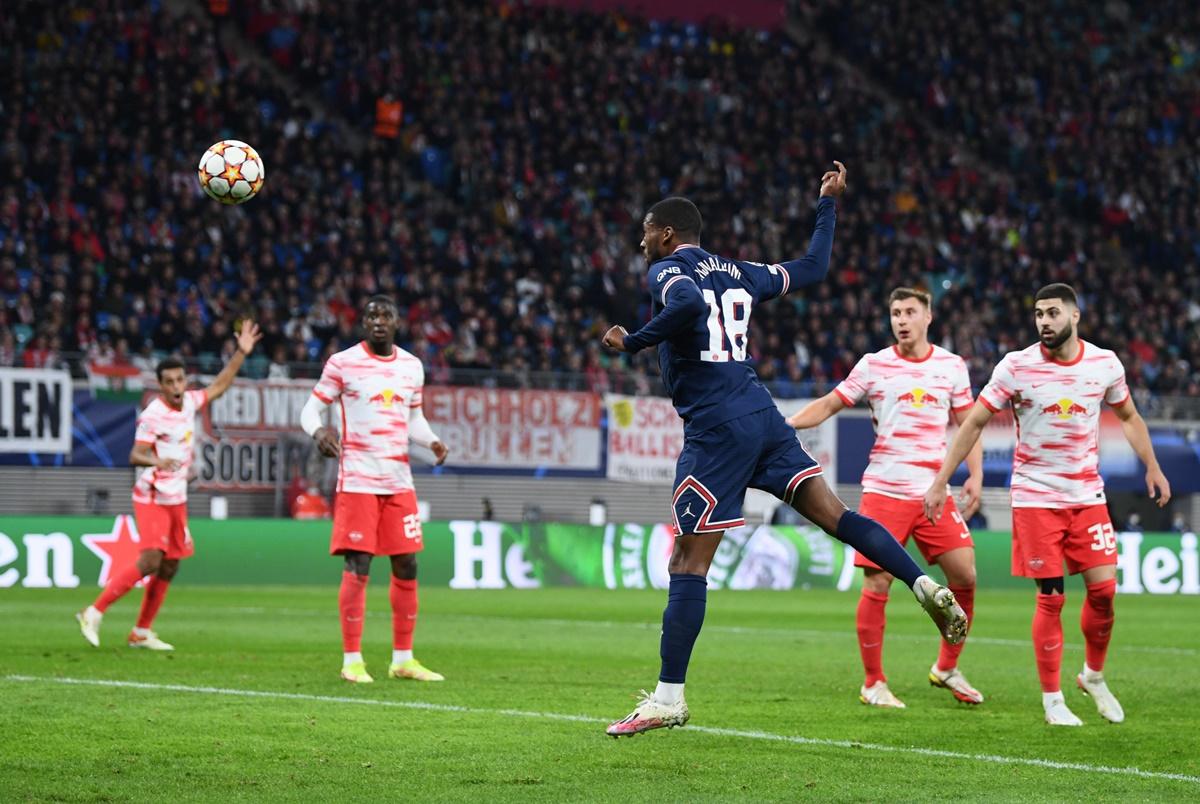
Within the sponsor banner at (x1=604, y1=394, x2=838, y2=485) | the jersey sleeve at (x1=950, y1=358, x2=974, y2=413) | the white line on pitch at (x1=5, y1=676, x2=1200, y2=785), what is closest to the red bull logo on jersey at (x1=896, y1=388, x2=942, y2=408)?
the jersey sleeve at (x1=950, y1=358, x2=974, y2=413)

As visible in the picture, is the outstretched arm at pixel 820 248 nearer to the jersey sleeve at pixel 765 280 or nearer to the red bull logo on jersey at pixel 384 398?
the jersey sleeve at pixel 765 280

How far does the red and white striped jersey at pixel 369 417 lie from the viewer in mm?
11320

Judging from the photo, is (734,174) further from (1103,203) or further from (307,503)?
(307,503)

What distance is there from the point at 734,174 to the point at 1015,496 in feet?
90.5

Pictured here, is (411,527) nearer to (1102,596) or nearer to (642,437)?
(1102,596)

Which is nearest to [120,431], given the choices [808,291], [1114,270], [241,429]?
[241,429]

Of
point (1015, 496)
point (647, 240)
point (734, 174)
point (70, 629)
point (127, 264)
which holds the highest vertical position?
point (734, 174)

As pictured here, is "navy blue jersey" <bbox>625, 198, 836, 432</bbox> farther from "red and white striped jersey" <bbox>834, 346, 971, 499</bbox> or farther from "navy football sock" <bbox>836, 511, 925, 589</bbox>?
"red and white striped jersey" <bbox>834, 346, 971, 499</bbox>

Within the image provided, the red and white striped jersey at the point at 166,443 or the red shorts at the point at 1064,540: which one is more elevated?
the red and white striped jersey at the point at 166,443

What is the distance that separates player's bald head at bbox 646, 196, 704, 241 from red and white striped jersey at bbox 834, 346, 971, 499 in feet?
9.34

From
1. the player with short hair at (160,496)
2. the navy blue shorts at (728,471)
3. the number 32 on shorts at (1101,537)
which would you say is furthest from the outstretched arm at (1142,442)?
the player with short hair at (160,496)

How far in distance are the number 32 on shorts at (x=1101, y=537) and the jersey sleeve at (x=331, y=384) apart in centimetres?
490

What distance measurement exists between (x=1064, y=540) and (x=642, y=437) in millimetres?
17921

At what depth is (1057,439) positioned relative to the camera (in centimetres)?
947
